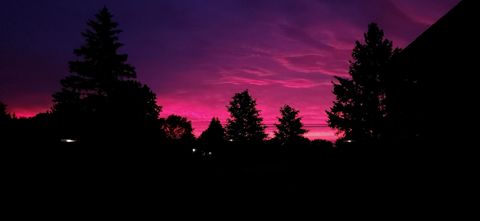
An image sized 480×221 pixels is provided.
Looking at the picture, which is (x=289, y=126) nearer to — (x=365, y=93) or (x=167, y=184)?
(x=365, y=93)

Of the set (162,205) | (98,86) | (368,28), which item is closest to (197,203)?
(162,205)

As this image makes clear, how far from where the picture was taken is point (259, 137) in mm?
55844

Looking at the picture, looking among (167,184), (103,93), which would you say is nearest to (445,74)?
(167,184)

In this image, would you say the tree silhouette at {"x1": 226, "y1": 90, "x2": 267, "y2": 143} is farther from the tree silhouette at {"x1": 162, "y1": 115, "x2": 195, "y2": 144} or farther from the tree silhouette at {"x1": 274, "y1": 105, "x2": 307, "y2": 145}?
the tree silhouette at {"x1": 162, "y1": 115, "x2": 195, "y2": 144}

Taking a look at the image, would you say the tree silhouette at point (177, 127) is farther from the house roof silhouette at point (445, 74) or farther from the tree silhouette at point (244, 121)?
the house roof silhouette at point (445, 74)

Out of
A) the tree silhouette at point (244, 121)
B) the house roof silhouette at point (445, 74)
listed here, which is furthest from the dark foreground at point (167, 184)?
the tree silhouette at point (244, 121)

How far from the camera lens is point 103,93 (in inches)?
1117

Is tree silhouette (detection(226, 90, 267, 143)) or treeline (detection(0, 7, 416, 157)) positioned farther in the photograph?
tree silhouette (detection(226, 90, 267, 143))

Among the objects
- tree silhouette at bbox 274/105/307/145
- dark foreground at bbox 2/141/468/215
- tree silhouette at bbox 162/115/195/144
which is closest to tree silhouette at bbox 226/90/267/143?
tree silhouette at bbox 274/105/307/145

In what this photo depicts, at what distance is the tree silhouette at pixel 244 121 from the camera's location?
56.1 m

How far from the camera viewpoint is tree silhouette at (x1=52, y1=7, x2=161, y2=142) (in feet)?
80.6

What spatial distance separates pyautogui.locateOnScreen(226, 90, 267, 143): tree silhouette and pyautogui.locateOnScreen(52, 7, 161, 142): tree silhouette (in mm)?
27458

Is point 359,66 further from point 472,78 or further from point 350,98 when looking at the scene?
point 472,78

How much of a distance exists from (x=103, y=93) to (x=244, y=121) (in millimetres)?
32432
